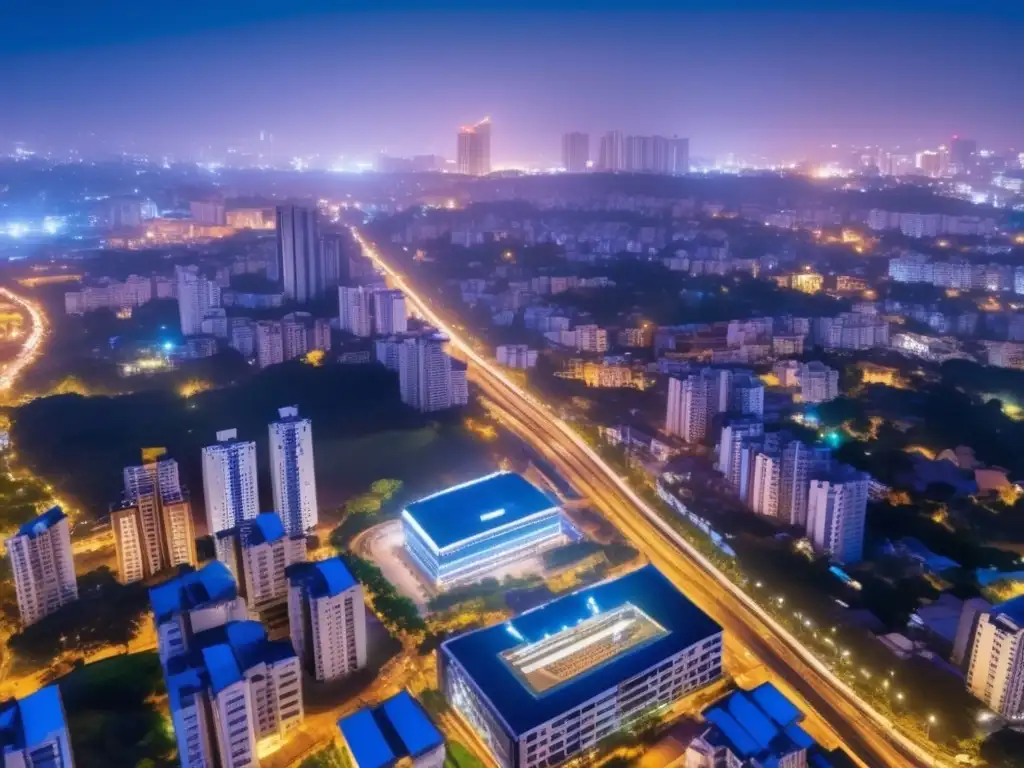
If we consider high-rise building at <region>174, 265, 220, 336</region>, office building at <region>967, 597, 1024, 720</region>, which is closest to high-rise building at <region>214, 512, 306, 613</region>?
office building at <region>967, 597, 1024, 720</region>

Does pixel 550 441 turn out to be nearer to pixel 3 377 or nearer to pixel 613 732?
pixel 613 732

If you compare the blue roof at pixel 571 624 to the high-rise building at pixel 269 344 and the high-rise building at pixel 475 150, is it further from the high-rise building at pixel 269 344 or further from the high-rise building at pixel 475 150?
the high-rise building at pixel 475 150

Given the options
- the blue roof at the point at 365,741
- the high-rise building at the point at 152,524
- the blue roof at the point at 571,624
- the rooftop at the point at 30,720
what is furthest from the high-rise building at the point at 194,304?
the blue roof at the point at 365,741

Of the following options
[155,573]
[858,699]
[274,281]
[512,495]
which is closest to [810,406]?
[512,495]

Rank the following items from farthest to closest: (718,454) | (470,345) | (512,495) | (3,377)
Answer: (470,345) < (3,377) < (718,454) < (512,495)

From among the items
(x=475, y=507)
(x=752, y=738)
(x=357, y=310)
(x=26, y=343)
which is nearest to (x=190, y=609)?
(x=475, y=507)

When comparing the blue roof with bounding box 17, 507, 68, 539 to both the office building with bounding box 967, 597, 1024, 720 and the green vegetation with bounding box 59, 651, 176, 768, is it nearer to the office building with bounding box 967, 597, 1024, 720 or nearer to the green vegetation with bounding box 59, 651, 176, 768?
the green vegetation with bounding box 59, 651, 176, 768

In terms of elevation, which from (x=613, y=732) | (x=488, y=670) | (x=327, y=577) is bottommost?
(x=613, y=732)
